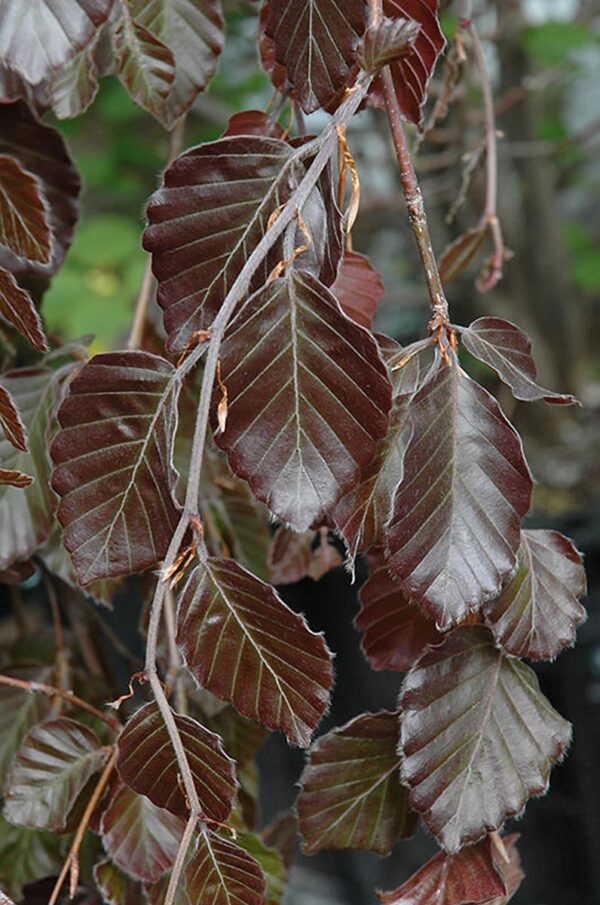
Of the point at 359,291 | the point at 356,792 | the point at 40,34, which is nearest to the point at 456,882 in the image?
the point at 356,792

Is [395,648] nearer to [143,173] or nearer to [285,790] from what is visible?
[285,790]

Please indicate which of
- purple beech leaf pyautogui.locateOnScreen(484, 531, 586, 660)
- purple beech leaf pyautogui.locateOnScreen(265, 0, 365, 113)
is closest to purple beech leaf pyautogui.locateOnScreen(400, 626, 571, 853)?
purple beech leaf pyautogui.locateOnScreen(484, 531, 586, 660)

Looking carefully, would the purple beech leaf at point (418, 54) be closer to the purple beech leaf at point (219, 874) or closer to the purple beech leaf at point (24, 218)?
the purple beech leaf at point (24, 218)

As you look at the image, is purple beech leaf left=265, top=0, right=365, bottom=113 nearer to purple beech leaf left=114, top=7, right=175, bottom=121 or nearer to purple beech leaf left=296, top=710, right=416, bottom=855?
purple beech leaf left=114, top=7, right=175, bottom=121

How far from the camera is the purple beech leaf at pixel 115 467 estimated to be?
446 millimetres

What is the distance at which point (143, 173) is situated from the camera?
251cm

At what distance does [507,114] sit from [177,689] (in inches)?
83.9

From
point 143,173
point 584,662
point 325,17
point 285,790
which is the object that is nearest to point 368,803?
point 325,17

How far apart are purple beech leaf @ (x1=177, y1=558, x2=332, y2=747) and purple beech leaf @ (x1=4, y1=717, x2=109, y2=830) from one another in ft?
0.52

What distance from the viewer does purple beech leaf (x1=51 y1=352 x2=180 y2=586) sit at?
1.46 ft

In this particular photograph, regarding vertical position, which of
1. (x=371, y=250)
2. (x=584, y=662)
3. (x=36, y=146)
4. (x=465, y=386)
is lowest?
(x=584, y=662)

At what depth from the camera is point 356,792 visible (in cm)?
53

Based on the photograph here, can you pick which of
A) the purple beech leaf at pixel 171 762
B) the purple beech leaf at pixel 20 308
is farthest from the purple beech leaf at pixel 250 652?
the purple beech leaf at pixel 20 308

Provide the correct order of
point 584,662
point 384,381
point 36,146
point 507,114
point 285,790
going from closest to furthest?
point 384,381
point 36,146
point 584,662
point 285,790
point 507,114
